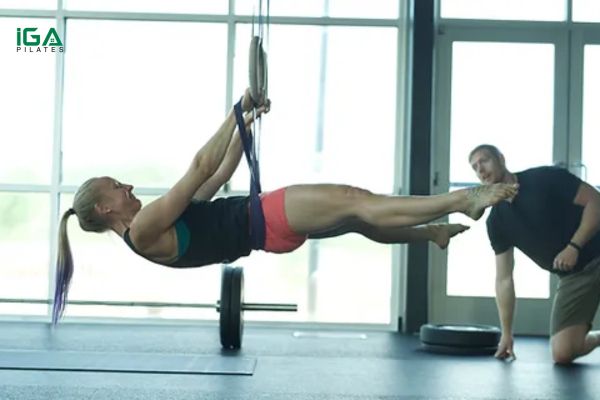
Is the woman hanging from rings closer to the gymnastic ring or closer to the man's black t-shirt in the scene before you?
the gymnastic ring

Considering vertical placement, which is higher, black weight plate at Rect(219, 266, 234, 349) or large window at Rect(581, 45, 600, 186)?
large window at Rect(581, 45, 600, 186)

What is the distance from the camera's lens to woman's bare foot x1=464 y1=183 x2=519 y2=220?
2.67m

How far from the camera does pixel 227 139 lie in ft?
9.18

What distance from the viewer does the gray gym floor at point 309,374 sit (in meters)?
3.45

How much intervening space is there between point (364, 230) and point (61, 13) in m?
4.21

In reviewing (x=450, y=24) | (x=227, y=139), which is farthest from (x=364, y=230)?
(x=450, y=24)

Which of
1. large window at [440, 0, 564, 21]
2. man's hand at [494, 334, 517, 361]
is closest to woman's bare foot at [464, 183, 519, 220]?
man's hand at [494, 334, 517, 361]

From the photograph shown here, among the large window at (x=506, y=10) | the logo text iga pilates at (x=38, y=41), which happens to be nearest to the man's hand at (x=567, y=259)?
the large window at (x=506, y=10)

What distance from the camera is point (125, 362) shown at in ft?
13.9

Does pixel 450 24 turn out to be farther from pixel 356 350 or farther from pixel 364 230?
pixel 364 230

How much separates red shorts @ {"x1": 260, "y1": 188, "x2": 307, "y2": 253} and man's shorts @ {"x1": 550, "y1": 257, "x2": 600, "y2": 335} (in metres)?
1.93

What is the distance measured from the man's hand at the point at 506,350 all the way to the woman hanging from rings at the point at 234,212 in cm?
177

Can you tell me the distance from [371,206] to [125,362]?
1998 mm

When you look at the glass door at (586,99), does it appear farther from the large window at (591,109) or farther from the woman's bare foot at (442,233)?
the woman's bare foot at (442,233)
